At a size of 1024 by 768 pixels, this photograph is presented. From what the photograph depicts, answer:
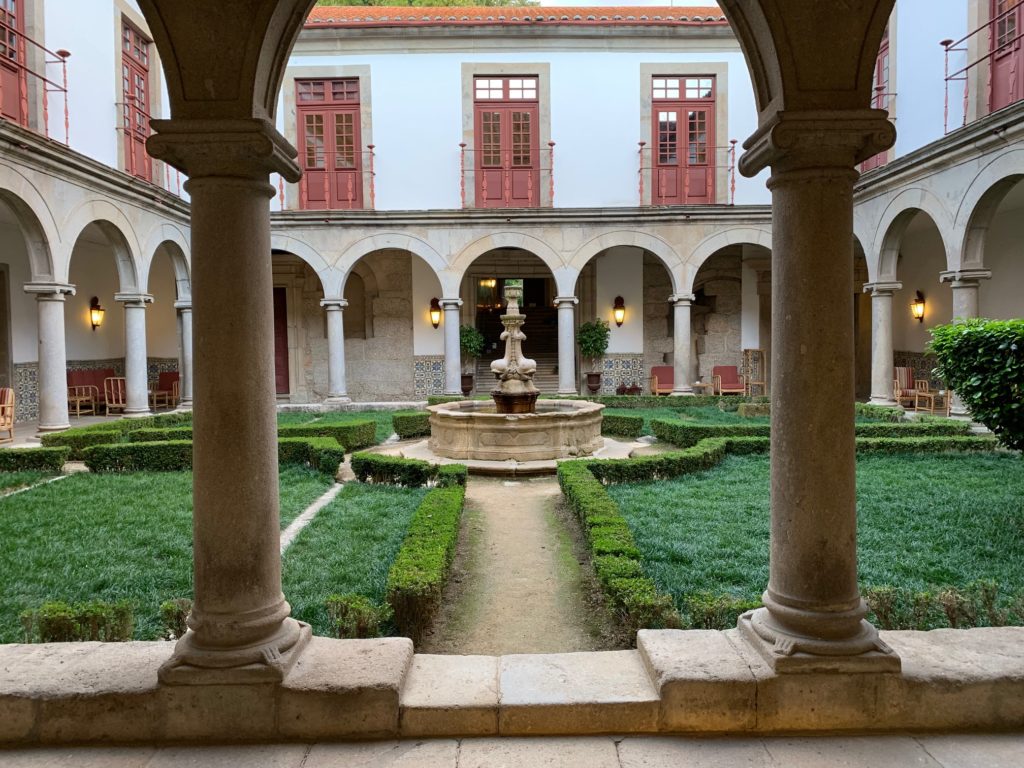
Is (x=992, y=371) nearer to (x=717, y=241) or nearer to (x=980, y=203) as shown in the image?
(x=980, y=203)

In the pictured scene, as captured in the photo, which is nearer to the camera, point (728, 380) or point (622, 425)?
point (622, 425)

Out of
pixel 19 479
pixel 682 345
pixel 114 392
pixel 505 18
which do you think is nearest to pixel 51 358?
pixel 19 479

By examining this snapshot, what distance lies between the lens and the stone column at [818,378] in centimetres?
259

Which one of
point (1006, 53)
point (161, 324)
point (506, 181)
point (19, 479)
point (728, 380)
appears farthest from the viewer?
point (161, 324)

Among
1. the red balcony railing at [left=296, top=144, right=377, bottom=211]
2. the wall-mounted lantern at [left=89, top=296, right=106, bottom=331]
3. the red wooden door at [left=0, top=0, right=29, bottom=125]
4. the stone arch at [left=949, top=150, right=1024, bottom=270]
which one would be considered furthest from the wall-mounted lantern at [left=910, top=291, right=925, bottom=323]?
the wall-mounted lantern at [left=89, top=296, right=106, bottom=331]

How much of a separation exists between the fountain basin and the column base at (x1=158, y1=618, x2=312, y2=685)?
21.8 feet

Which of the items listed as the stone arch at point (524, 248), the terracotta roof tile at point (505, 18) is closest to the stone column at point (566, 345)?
the stone arch at point (524, 248)

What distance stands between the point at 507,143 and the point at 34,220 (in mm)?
10080

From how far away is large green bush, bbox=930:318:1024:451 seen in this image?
6.02m

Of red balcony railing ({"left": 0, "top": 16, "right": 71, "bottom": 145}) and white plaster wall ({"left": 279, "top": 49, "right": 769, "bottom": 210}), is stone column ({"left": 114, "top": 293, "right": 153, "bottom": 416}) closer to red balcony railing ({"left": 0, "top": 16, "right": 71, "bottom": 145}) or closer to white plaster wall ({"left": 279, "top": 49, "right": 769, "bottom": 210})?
red balcony railing ({"left": 0, "top": 16, "right": 71, "bottom": 145})

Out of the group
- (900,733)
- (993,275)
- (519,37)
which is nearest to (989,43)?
(993,275)

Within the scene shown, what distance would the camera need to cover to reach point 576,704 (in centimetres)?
248

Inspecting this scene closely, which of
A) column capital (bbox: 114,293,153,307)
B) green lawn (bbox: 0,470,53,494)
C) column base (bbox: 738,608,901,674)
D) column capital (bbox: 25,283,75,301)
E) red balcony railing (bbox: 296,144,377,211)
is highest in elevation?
red balcony railing (bbox: 296,144,377,211)

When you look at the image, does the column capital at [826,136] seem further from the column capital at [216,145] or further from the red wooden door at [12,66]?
the red wooden door at [12,66]
